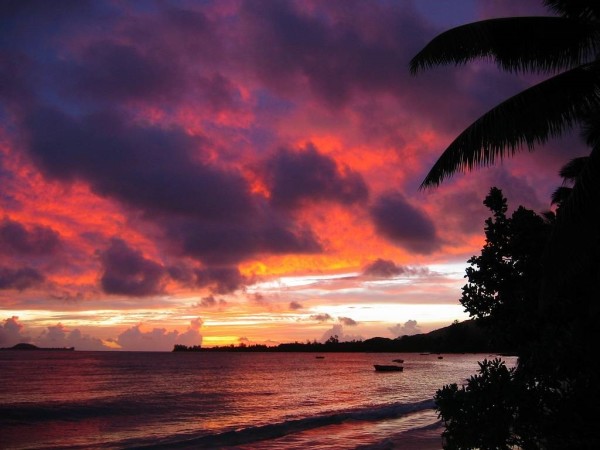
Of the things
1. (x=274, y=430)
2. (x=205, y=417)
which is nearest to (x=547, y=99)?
(x=274, y=430)

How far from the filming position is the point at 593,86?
7387mm

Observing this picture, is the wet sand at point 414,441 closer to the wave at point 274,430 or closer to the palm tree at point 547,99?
the wave at point 274,430

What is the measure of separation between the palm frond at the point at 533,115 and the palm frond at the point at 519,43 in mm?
572

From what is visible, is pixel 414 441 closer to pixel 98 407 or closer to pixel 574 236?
pixel 574 236

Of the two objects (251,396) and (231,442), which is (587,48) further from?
(251,396)

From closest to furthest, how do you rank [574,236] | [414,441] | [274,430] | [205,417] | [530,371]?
[574,236]
[530,371]
[414,441]
[274,430]
[205,417]

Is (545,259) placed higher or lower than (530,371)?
higher

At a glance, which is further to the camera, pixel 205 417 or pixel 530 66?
pixel 205 417

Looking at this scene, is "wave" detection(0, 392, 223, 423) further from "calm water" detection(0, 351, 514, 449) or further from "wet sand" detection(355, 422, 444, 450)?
"wet sand" detection(355, 422, 444, 450)

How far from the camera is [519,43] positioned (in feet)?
26.0

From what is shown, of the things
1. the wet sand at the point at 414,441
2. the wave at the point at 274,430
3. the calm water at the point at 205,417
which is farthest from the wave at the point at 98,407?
the wet sand at the point at 414,441

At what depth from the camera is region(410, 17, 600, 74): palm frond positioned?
303 inches

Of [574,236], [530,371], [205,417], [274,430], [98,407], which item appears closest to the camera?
[574,236]

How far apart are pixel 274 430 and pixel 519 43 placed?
23.2m
